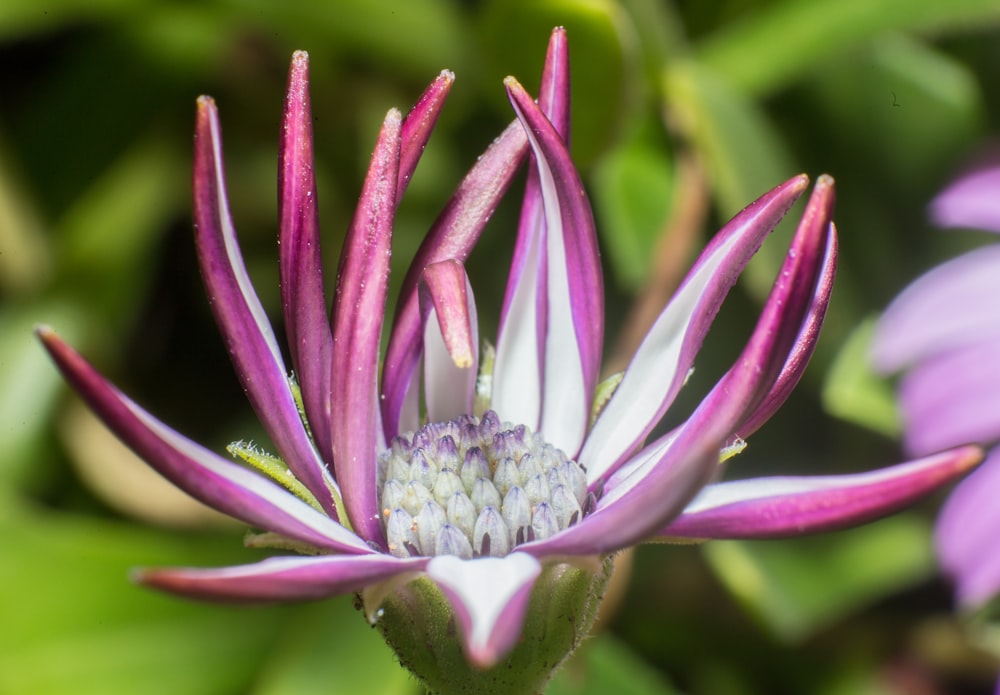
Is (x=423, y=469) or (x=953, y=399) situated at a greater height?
(x=423, y=469)

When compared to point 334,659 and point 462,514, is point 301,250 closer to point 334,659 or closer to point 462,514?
point 462,514

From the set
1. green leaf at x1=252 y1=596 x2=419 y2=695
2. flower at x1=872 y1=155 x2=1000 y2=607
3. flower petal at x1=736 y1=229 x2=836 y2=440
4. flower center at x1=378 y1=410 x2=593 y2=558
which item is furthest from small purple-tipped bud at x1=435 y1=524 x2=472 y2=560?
flower at x1=872 y1=155 x2=1000 y2=607

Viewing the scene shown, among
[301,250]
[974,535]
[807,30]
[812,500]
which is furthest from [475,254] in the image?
[812,500]

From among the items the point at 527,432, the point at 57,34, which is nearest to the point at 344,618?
the point at 527,432

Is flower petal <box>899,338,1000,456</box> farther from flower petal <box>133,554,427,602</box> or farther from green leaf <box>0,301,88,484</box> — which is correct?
green leaf <box>0,301,88,484</box>

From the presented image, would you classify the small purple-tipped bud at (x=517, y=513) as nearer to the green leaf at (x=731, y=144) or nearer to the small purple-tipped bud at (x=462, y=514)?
the small purple-tipped bud at (x=462, y=514)

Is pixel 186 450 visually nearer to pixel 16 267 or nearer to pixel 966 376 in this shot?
pixel 966 376

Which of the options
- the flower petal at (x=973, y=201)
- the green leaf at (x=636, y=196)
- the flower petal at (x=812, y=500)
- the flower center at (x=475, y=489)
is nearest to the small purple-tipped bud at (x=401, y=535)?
the flower center at (x=475, y=489)
